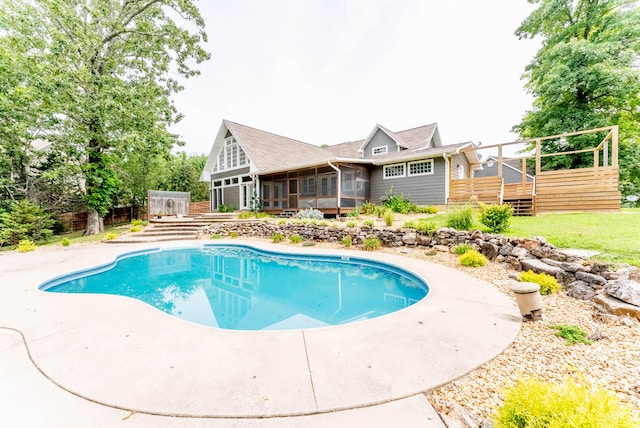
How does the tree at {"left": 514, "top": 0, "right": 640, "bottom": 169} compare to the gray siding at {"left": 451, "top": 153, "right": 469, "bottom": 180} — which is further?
the gray siding at {"left": 451, "top": 153, "right": 469, "bottom": 180}

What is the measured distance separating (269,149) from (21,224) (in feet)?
42.3

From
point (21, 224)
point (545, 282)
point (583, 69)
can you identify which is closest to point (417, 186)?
point (545, 282)

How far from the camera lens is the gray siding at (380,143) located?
18.5m

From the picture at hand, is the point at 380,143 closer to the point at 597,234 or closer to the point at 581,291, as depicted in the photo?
the point at 597,234

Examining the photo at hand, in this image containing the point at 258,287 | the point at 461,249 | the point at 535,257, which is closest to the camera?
the point at 535,257

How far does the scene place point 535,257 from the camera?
535 cm

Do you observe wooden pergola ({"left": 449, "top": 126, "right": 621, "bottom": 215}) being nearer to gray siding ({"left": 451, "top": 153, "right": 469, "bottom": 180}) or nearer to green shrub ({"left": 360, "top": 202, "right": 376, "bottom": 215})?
gray siding ({"left": 451, "top": 153, "right": 469, "bottom": 180})

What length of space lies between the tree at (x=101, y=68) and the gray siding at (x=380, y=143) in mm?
11953

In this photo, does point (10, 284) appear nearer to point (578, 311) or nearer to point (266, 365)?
point (266, 365)

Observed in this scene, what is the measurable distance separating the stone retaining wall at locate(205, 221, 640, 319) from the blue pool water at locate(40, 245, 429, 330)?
1700mm

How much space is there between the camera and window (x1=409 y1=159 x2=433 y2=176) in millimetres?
13422

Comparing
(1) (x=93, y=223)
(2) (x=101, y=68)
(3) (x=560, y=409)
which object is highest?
(2) (x=101, y=68)

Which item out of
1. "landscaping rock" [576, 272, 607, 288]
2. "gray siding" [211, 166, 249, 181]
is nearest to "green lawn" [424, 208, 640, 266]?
"landscaping rock" [576, 272, 607, 288]

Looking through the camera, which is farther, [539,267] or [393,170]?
[393,170]
